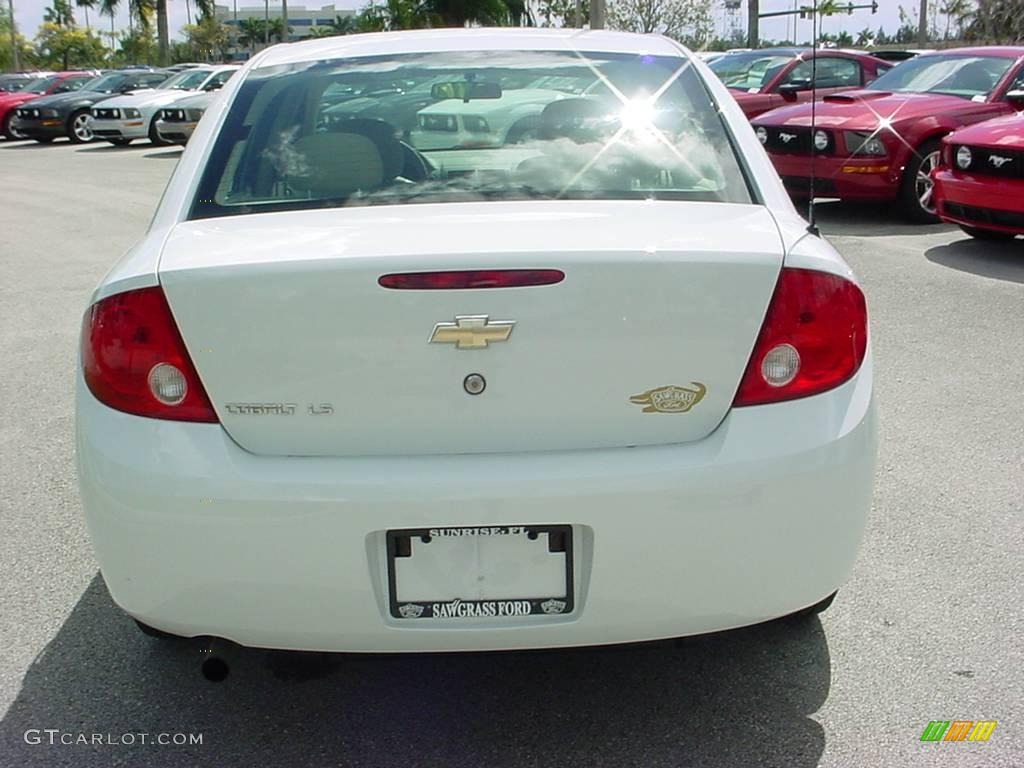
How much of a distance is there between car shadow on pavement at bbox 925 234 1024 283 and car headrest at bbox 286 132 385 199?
5901mm

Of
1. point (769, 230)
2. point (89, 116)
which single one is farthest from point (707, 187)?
point (89, 116)

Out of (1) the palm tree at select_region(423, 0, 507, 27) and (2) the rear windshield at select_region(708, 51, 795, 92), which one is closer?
(2) the rear windshield at select_region(708, 51, 795, 92)

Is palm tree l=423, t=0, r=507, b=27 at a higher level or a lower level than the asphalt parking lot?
higher

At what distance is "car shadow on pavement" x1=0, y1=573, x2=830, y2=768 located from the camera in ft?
8.51

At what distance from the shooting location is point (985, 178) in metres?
8.12

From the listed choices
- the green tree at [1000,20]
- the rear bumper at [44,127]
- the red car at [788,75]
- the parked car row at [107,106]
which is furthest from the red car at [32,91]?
the green tree at [1000,20]

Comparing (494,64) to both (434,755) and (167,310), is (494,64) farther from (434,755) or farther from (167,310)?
(434,755)

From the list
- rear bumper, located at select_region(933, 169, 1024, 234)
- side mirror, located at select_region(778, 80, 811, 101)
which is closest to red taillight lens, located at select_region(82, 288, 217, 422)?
rear bumper, located at select_region(933, 169, 1024, 234)

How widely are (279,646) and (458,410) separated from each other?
0.64 meters

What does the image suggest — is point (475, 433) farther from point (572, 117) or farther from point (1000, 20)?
point (1000, 20)

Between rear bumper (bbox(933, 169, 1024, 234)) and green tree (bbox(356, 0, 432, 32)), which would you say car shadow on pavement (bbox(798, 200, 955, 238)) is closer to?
rear bumper (bbox(933, 169, 1024, 234))

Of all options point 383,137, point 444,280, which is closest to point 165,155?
point 383,137

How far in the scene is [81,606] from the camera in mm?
3340

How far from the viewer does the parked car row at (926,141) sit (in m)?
8.13
